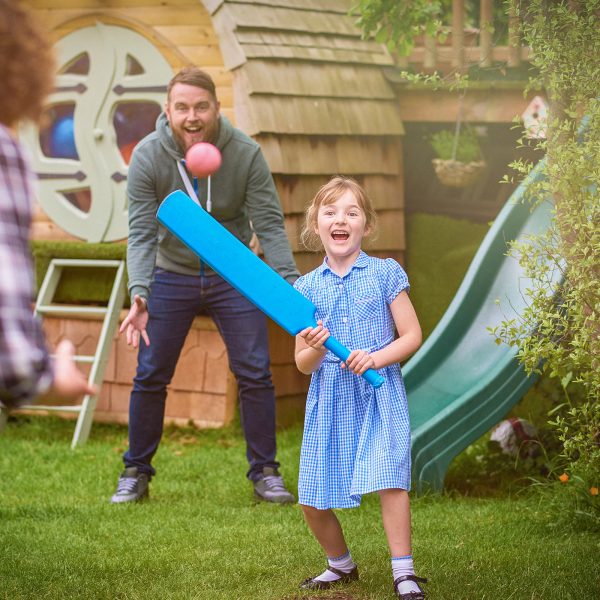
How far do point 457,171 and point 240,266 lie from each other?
3034mm

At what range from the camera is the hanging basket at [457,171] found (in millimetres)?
5680

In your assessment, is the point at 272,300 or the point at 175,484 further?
the point at 175,484

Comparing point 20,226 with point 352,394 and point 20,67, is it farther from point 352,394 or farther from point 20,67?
point 352,394

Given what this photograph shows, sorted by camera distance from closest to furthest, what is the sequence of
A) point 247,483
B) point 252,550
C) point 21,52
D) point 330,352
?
1. point 21,52
2. point 330,352
3. point 252,550
4. point 247,483

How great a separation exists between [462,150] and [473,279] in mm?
1260

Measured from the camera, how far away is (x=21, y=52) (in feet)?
5.32

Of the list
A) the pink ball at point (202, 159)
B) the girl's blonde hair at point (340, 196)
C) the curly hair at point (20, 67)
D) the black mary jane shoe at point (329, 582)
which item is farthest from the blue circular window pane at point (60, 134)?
the curly hair at point (20, 67)

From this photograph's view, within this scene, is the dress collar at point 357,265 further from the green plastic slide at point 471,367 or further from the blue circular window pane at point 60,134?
the blue circular window pane at point 60,134

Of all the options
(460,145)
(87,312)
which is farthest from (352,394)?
(87,312)

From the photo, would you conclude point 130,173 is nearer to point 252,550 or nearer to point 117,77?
point 252,550

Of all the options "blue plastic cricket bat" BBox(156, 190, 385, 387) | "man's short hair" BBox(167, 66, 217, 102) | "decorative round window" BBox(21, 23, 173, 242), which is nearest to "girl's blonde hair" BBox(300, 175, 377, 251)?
"blue plastic cricket bat" BBox(156, 190, 385, 387)

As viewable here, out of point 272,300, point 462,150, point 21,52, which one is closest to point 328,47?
point 462,150

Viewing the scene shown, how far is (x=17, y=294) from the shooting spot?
1.53m

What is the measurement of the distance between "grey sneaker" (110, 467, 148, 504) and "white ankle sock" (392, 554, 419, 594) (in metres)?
1.69
